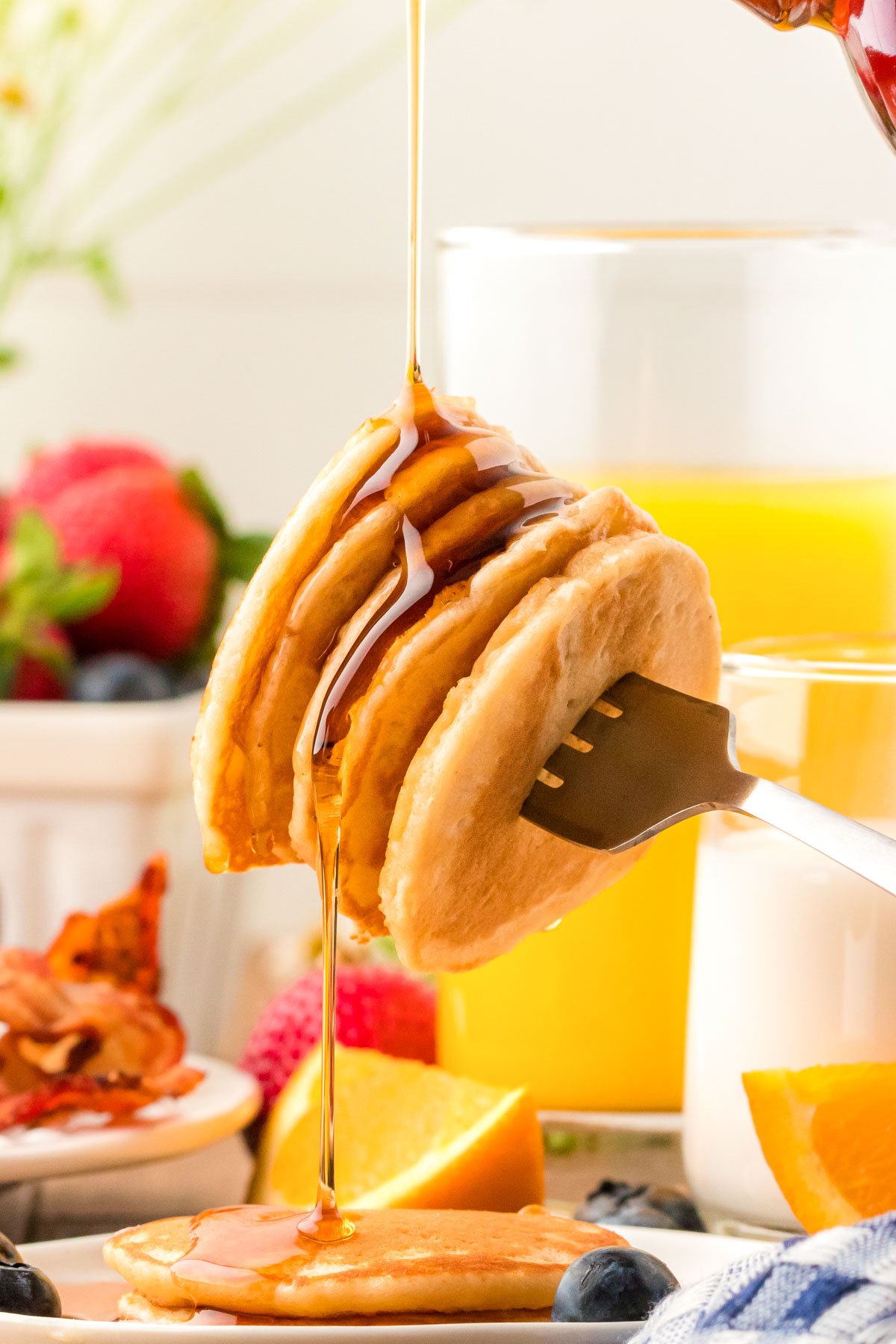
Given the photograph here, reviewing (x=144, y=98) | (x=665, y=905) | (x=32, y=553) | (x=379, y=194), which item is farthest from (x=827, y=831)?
(x=144, y=98)

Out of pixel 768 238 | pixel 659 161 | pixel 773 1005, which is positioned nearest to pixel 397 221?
pixel 659 161

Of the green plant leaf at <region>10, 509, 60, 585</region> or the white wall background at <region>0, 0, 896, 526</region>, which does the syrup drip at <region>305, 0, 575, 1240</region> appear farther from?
the white wall background at <region>0, 0, 896, 526</region>

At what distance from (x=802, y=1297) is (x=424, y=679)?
0.79ft

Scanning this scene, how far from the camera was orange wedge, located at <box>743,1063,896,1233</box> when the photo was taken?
2.40ft

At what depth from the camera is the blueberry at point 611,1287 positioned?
60 cm

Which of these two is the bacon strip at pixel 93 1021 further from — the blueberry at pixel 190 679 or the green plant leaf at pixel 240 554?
the green plant leaf at pixel 240 554

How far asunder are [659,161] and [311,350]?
0.52 m

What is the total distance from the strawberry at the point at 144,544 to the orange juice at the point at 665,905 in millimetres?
544

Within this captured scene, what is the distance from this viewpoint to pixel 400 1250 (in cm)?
64

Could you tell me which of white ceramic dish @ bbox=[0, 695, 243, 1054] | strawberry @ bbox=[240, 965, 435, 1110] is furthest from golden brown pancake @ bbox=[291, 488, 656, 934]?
white ceramic dish @ bbox=[0, 695, 243, 1054]

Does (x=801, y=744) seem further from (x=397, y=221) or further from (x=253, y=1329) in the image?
(x=397, y=221)

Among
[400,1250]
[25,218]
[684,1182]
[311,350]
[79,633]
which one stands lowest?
[684,1182]

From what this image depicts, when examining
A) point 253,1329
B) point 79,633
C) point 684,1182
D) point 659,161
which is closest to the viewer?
point 253,1329

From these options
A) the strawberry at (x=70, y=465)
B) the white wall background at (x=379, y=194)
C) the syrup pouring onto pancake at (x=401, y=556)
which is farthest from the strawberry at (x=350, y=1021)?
the white wall background at (x=379, y=194)
